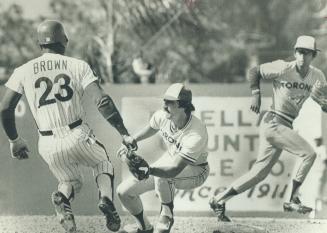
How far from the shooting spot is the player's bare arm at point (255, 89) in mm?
5566

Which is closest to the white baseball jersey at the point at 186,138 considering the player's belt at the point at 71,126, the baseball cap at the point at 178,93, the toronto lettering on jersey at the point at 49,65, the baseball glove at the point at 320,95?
the baseball cap at the point at 178,93

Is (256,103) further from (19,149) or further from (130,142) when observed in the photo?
(19,149)

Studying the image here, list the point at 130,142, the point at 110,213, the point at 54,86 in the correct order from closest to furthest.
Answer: the point at 54,86 → the point at 110,213 → the point at 130,142

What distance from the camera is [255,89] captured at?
5.57m

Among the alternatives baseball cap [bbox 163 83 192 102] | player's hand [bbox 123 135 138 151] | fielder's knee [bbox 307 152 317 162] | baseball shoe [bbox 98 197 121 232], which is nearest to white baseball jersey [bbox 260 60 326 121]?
fielder's knee [bbox 307 152 317 162]

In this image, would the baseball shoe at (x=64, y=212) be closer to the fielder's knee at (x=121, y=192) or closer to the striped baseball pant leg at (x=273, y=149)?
the fielder's knee at (x=121, y=192)

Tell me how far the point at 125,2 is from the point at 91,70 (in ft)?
2.12

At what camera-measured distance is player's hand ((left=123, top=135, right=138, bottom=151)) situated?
5438 millimetres

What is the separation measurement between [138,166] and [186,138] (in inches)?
16.9

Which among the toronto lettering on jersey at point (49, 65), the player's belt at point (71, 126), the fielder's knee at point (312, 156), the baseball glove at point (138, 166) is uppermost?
the toronto lettering on jersey at point (49, 65)

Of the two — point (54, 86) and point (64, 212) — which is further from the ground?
point (54, 86)

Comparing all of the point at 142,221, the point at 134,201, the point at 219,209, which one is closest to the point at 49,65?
the point at 134,201

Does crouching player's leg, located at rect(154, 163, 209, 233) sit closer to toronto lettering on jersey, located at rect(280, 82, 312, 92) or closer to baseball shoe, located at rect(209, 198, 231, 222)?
baseball shoe, located at rect(209, 198, 231, 222)

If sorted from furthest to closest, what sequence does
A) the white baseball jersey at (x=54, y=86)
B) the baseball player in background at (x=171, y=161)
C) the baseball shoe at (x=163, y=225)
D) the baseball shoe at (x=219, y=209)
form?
the baseball shoe at (x=219, y=209) < the baseball shoe at (x=163, y=225) < the baseball player in background at (x=171, y=161) < the white baseball jersey at (x=54, y=86)
